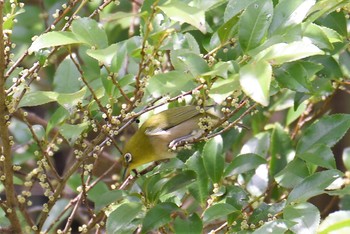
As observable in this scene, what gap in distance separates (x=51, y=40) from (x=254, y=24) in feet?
1.44

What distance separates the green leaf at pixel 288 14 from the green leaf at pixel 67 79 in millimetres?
706

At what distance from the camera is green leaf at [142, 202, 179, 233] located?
169cm

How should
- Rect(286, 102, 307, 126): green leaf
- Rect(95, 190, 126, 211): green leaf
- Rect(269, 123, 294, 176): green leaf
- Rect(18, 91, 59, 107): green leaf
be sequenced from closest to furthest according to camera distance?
1. Rect(18, 91, 59, 107): green leaf
2. Rect(95, 190, 126, 211): green leaf
3. Rect(269, 123, 294, 176): green leaf
4. Rect(286, 102, 307, 126): green leaf

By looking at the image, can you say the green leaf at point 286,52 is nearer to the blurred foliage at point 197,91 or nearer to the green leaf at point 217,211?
the blurred foliage at point 197,91

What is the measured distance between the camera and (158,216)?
1.71m

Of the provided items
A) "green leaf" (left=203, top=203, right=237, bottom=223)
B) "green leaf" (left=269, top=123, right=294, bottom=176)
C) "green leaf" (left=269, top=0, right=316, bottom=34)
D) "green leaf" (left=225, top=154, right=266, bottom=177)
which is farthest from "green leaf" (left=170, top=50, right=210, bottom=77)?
"green leaf" (left=269, top=123, right=294, bottom=176)

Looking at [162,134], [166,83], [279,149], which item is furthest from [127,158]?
[166,83]

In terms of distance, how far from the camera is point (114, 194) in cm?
182

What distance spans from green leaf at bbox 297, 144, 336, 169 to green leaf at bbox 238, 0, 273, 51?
44cm

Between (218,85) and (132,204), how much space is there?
457 millimetres

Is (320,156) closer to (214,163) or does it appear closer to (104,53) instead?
(214,163)

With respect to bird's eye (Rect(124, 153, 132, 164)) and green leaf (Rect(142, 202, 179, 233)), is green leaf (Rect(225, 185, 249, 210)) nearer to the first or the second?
green leaf (Rect(142, 202, 179, 233))

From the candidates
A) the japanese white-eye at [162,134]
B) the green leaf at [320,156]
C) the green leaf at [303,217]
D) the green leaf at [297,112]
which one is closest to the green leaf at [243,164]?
the green leaf at [320,156]

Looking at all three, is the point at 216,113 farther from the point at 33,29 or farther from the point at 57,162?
the point at 57,162
